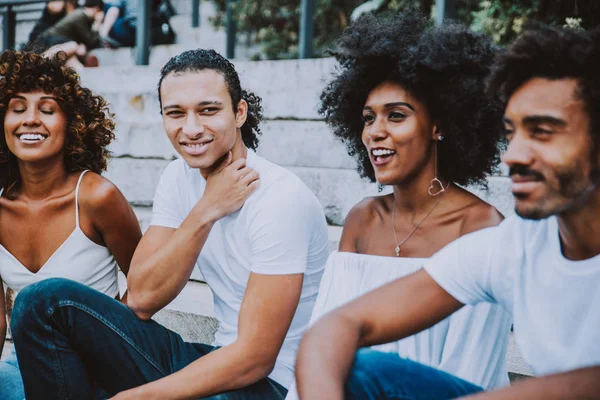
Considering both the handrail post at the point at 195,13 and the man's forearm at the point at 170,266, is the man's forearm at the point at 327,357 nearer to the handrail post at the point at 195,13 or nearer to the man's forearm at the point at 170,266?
the man's forearm at the point at 170,266

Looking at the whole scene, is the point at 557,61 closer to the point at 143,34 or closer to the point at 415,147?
the point at 415,147

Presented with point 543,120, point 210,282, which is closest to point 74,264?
point 210,282

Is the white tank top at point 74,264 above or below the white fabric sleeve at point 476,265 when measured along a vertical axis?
below

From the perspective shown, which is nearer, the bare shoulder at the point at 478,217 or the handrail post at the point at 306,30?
the bare shoulder at the point at 478,217

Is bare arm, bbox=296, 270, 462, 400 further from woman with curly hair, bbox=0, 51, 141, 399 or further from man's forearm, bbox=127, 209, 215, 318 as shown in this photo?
woman with curly hair, bbox=0, 51, 141, 399

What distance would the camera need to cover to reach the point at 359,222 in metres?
2.83

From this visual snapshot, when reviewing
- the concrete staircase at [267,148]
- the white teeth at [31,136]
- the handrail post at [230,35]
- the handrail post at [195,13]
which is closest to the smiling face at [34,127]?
the white teeth at [31,136]

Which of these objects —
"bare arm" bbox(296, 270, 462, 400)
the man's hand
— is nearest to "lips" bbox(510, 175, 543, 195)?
"bare arm" bbox(296, 270, 462, 400)

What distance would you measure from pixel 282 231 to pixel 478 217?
63 cm

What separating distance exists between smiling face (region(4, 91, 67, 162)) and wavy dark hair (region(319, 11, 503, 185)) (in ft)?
3.94

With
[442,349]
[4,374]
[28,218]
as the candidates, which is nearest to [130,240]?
[28,218]

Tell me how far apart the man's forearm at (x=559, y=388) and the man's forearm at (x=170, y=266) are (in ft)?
4.38

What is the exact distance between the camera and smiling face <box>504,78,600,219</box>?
1.81 metres

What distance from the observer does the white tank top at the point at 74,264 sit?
318 cm
